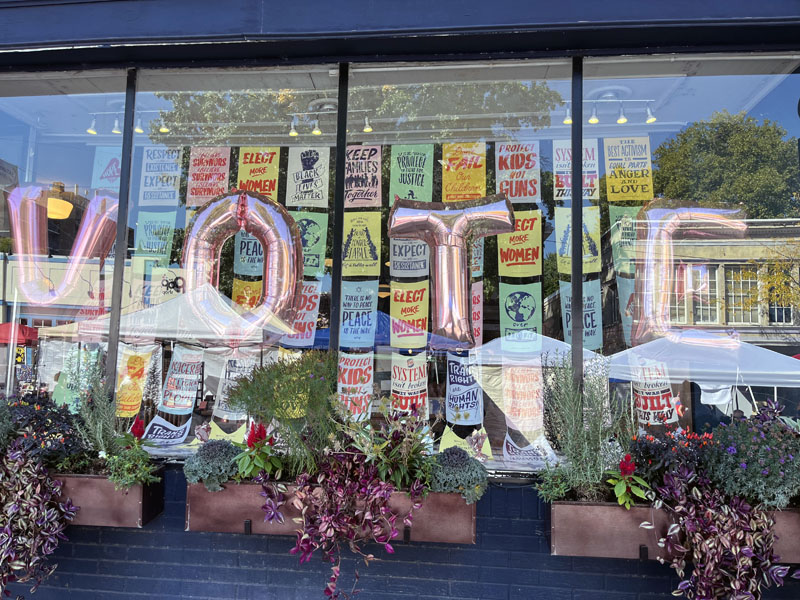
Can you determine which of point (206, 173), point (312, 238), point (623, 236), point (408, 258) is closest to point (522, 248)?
point (623, 236)

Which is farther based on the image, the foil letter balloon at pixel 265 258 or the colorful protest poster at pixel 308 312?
the colorful protest poster at pixel 308 312

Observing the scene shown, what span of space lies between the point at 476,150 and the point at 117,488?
390 cm

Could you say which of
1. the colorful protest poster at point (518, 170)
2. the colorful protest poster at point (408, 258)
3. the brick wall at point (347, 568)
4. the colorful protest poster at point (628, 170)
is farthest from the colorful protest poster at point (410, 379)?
the colorful protest poster at point (628, 170)

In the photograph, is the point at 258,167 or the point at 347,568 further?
the point at 258,167

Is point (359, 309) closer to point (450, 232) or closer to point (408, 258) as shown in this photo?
point (408, 258)

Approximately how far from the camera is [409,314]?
17.1 feet

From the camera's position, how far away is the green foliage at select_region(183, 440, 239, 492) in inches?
107

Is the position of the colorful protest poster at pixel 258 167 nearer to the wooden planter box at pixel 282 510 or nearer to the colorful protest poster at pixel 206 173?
the colorful protest poster at pixel 206 173

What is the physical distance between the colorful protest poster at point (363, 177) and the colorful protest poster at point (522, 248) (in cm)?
119

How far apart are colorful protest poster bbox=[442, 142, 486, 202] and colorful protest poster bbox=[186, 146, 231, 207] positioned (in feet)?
6.43

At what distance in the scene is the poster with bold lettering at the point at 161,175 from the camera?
5367 mm

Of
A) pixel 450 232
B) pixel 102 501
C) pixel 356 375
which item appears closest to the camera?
pixel 102 501

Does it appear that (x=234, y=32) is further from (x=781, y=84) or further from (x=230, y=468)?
(x=781, y=84)

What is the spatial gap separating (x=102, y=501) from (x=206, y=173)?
335 centimetres
